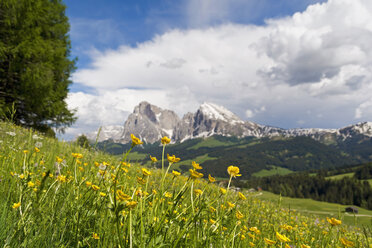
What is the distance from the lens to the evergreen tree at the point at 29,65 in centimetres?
1650

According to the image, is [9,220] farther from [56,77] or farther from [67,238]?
[56,77]

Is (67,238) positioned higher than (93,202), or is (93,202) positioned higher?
(93,202)

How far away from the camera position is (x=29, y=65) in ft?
57.3

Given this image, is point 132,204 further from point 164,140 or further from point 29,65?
point 29,65

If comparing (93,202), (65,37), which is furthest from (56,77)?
(93,202)

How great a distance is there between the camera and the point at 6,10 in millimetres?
16406

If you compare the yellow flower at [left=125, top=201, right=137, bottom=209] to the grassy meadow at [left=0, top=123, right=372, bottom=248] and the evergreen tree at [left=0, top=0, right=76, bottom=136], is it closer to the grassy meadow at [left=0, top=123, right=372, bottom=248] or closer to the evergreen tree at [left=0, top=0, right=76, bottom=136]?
the grassy meadow at [left=0, top=123, right=372, bottom=248]

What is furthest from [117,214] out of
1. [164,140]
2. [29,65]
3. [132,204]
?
[29,65]

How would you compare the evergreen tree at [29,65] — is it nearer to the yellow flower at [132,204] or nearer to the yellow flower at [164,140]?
the yellow flower at [164,140]

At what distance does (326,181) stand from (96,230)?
641 ft

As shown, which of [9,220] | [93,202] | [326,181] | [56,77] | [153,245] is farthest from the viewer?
[326,181]

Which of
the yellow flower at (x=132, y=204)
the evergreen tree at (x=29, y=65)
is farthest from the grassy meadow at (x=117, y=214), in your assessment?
the evergreen tree at (x=29, y=65)

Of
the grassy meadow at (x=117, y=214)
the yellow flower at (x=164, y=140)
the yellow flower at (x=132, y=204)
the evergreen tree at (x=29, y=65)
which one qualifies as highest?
the evergreen tree at (x=29, y=65)

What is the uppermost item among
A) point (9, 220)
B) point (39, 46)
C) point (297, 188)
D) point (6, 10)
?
point (6, 10)
